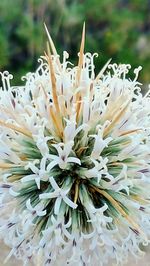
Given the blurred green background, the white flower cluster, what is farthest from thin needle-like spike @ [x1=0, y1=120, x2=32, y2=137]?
the blurred green background

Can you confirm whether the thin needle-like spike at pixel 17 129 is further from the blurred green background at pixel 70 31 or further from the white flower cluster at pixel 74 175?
the blurred green background at pixel 70 31

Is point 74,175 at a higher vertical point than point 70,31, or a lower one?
lower

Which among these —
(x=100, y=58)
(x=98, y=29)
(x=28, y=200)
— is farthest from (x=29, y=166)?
(x=98, y=29)

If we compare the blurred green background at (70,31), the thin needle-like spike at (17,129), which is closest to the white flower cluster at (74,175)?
the thin needle-like spike at (17,129)

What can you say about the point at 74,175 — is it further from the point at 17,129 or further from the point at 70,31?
the point at 70,31

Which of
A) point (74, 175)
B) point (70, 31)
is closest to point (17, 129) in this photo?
point (74, 175)

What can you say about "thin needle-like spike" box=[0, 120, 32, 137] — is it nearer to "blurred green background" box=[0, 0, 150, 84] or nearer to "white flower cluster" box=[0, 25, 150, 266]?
"white flower cluster" box=[0, 25, 150, 266]
